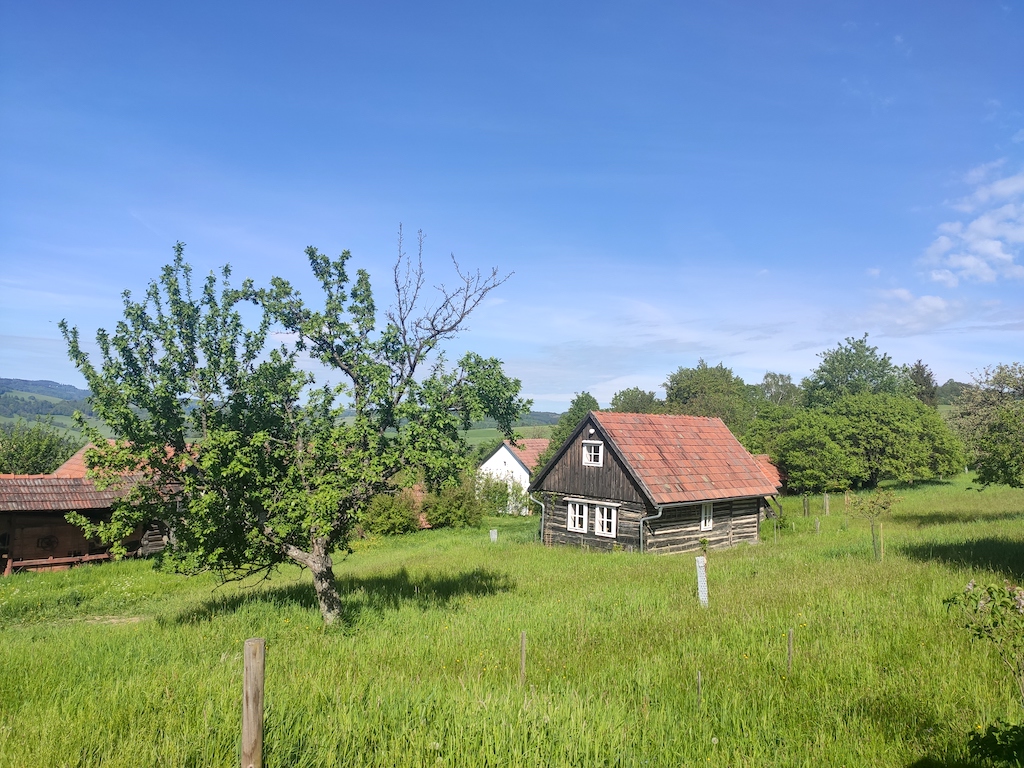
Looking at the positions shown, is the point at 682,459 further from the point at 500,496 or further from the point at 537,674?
the point at 500,496

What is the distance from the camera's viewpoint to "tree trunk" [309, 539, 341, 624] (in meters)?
12.8

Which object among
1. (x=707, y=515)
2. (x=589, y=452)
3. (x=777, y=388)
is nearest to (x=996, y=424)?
(x=707, y=515)

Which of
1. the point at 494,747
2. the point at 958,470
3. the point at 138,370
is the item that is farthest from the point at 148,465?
the point at 958,470

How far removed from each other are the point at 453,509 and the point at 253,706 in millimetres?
36529

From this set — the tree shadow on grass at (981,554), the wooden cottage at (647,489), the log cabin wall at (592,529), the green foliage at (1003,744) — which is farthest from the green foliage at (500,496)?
the green foliage at (1003,744)

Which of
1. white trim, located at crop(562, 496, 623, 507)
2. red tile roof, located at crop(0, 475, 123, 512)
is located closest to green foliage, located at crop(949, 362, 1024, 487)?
white trim, located at crop(562, 496, 623, 507)

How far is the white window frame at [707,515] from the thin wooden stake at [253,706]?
1024 inches

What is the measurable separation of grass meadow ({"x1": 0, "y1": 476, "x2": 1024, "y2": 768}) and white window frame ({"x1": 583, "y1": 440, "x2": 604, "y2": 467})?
33.5 feet

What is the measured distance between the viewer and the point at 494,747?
6.21 m

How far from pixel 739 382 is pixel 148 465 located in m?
88.3

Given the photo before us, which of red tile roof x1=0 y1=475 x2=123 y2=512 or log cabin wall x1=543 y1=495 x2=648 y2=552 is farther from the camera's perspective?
log cabin wall x1=543 y1=495 x2=648 y2=552

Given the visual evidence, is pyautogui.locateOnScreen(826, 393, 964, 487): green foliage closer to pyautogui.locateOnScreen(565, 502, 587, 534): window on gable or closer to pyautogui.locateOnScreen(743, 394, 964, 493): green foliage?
pyautogui.locateOnScreen(743, 394, 964, 493): green foliage

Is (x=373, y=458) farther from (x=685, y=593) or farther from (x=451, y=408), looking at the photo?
(x=685, y=593)

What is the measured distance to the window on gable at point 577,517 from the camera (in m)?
28.9
